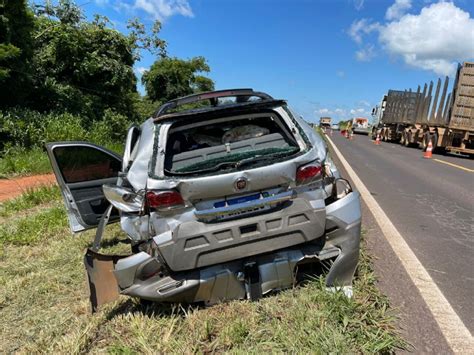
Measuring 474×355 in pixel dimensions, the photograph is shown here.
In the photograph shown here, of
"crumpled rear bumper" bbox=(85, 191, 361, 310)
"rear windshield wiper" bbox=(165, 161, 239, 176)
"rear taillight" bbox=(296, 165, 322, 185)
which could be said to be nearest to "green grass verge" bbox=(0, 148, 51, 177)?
"crumpled rear bumper" bbox=(85, 191, 361, 310)

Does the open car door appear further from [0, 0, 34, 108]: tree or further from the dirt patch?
[0, 0, 34, 108]: tree

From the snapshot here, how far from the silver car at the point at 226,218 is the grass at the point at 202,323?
0.15 meters

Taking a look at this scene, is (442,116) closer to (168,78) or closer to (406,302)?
(406,302)

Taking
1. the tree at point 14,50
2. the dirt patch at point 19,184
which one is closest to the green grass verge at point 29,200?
the dirt patch at point 19,184

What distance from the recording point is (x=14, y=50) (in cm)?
1240

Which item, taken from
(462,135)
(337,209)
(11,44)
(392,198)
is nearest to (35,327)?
(337,209)

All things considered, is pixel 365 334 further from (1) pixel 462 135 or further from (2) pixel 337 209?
(1) pixel 462 135

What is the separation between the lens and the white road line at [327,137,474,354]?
2.80 m

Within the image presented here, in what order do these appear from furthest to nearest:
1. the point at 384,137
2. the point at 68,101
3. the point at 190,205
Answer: the point at 384,137 < the point at 68,101 < the point at 190,205

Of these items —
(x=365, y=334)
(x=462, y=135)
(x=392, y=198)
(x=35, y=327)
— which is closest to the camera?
(x=365, y=334)

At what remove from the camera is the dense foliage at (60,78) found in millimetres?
12906

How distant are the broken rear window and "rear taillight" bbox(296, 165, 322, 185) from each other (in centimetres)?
18

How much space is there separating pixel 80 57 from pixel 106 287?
1698 cm

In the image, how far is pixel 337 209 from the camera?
3244 millimetres
